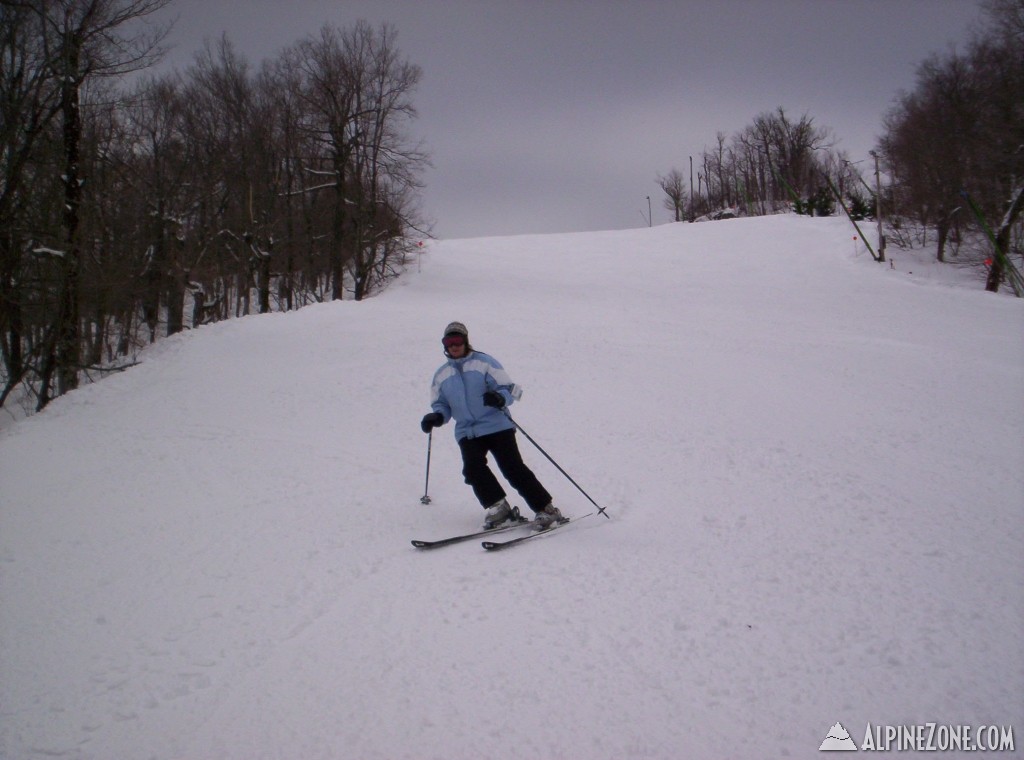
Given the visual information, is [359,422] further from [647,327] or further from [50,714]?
[647,327]

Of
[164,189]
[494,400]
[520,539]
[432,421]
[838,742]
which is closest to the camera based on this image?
[838,742]

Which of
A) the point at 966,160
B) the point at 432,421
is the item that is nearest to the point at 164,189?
the point at 432,421

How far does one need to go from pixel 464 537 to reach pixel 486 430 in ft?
3.36

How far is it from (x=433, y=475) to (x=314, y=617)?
12.1 feet

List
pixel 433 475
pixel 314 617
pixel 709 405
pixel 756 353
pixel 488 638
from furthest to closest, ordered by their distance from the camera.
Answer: pixel 756 353, pixel 709 405, pixel 433 475, pixel 314 617, pixel 488 638

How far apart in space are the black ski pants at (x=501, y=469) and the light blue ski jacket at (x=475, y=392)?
0.31ft

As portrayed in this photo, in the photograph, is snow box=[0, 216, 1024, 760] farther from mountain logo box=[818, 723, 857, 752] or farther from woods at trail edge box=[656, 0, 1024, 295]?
woods at trail edge box=[656, 0, 1024, 295]

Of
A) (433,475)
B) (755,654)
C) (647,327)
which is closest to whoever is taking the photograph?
(755,654)

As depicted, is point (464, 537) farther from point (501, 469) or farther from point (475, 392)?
point (475, 392)

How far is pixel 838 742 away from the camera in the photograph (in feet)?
10.00

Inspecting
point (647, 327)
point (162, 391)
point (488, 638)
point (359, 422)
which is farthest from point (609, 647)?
point (647, 327)

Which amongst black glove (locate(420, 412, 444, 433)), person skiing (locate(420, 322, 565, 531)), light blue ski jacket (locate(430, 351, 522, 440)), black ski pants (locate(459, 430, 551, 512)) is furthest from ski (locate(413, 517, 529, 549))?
black glove (locate(420, 412, 444, 433))

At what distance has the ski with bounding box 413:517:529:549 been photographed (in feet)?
18.0

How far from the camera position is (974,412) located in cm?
983
